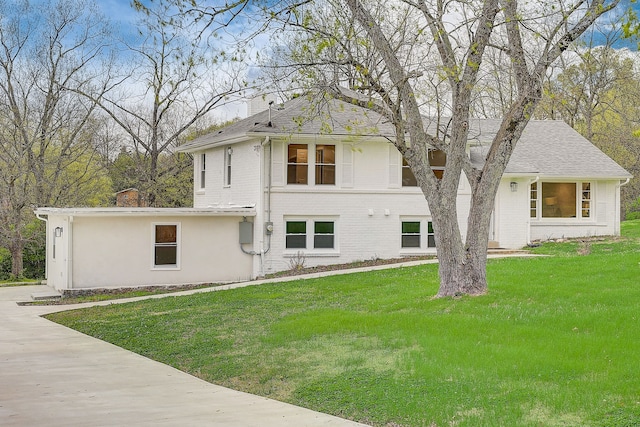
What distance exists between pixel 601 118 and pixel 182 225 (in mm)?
31909

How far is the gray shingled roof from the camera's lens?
2659cm

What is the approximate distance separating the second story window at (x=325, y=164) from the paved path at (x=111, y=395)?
1372 centimetres

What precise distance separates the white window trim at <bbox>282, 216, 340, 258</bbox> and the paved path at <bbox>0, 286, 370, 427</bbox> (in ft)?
40.8

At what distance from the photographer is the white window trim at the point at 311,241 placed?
2648 cm

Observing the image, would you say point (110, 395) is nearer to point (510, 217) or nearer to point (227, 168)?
point (227, 168)

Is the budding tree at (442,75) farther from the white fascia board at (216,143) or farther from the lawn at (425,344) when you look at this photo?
the white fascia board at (216,143)

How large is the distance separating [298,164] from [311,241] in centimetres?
264

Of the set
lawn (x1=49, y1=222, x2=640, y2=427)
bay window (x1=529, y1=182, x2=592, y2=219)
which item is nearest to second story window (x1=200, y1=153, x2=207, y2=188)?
lawn (x1=49, y1=222, x2=640, y2=427)

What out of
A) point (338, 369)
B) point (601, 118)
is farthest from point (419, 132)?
point (601, 118)

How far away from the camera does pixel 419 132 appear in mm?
15383

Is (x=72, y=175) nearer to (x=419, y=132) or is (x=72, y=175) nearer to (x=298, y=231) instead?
(x=298, y=231)

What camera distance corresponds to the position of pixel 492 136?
30.8m

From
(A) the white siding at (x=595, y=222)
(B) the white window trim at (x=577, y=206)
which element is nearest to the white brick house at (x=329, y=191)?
(B) the white window trim at (x=577, y=206)

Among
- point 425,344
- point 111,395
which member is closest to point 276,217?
point 425,344
